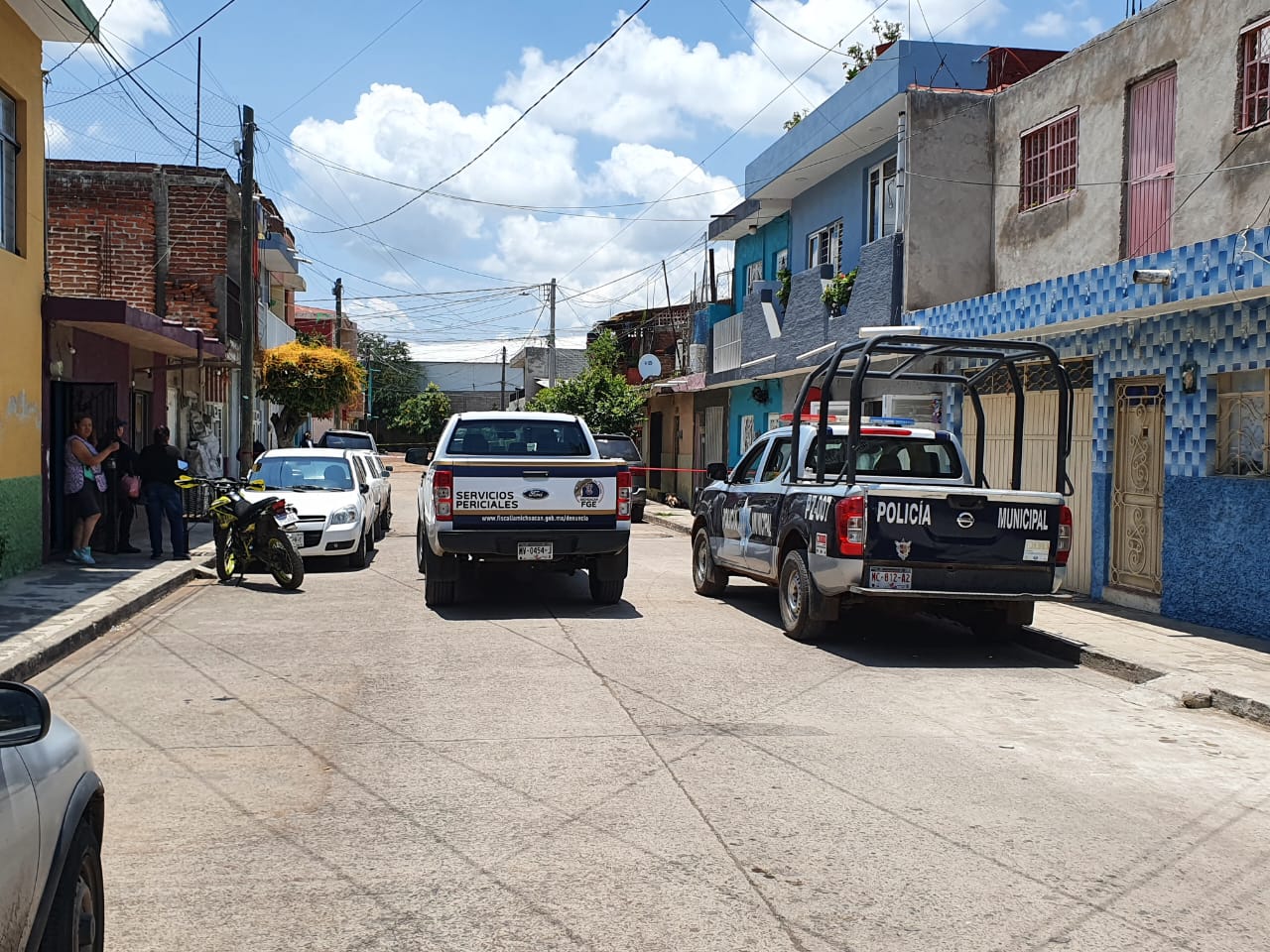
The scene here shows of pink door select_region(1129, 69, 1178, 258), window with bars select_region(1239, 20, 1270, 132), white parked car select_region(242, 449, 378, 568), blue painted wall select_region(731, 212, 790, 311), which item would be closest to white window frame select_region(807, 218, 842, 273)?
blue painted wall select_region(731, 212, 790, 311)

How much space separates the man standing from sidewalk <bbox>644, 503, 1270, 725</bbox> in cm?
1048

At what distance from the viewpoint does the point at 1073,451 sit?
14070 millimetres

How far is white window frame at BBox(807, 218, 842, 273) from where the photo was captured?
2231 cm

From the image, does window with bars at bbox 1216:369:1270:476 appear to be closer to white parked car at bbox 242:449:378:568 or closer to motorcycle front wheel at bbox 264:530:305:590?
motorcycle front wheel at bbox 264:530:305:590

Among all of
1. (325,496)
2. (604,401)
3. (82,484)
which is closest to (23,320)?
(82,484)

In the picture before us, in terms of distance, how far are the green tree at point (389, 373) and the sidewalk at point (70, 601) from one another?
67262mm

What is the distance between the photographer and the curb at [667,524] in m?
25.1

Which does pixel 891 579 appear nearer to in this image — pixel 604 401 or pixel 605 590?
pixel 605 590

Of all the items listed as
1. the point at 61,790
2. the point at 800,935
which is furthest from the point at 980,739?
the point at 61,790

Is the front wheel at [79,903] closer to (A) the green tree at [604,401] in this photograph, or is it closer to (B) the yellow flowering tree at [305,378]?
(B) the yellow flowering tree at [305,378]

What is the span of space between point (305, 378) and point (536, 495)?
2146 cm

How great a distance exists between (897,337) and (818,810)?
566 centimetres

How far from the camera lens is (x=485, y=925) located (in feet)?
13.7

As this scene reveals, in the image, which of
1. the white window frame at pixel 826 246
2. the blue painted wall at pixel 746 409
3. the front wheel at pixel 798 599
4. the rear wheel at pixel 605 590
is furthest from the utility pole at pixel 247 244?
the front wheel at pixel 798 599
